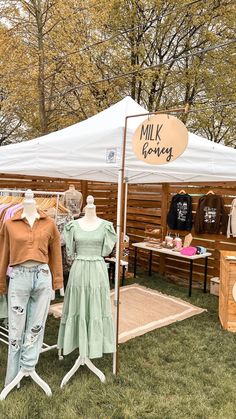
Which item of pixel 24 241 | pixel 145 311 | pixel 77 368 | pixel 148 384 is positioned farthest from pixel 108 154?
pixel 145 311

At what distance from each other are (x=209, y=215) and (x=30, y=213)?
3667mm

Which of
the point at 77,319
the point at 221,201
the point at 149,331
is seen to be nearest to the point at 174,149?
the point at 77,319

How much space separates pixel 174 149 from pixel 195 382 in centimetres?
183

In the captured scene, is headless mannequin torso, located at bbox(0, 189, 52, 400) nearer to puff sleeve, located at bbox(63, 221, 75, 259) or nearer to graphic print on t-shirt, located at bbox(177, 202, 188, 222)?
puff sleeve, located at bbox(63, 221, 75, 259)

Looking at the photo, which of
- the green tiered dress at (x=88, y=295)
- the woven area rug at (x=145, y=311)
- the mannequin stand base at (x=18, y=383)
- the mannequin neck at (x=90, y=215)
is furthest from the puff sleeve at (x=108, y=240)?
the woven area rug at (x=145, y=311)

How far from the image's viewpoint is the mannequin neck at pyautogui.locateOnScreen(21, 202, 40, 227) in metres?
2.38

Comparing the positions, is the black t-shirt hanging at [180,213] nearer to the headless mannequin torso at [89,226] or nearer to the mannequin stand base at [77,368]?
the headless mannequin torso at [89,226]

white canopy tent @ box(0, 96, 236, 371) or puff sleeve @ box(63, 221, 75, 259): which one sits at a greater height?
white canopy tent @ box(0, 96, 236, 371)

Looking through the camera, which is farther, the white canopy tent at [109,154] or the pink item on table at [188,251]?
the pink item on table at [188,251]

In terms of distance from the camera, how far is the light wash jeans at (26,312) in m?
2.35

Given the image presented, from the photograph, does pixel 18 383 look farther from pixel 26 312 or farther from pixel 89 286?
pixel 89 286

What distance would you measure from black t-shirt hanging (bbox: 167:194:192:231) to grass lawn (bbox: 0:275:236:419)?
2.38 m

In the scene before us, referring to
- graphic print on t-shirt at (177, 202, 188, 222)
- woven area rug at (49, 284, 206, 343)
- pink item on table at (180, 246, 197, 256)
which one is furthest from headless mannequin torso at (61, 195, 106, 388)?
graphic print on t-shirt at (177, 202, 188, 222)

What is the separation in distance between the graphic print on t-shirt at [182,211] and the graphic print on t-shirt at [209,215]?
392 mm
